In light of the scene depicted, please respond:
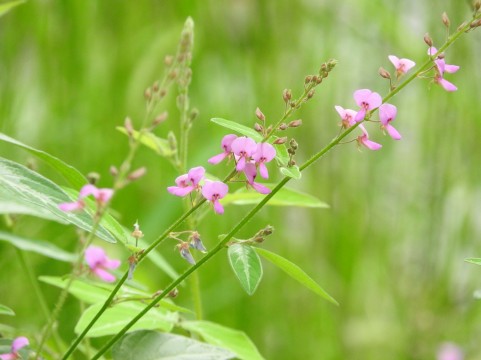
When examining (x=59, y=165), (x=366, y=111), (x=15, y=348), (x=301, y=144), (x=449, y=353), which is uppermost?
(x=301, y=144)

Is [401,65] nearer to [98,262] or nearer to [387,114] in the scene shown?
[387,114]

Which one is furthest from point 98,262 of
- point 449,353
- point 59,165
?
point 449,353

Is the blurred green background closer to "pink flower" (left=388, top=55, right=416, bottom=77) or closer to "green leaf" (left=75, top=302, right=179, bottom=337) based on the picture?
"green leaf" (left=75, top=302, right=179, bottom=337)

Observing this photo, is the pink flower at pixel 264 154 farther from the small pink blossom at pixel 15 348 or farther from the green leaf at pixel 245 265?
the small pink blossom at pixel 15 348

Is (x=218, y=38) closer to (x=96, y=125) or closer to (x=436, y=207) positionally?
(x=96, y=125)

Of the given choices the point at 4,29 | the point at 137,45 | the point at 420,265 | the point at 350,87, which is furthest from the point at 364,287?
the point at 4,29

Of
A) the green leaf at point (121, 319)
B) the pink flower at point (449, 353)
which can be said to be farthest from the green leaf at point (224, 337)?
the pink flower at point (449, 353)

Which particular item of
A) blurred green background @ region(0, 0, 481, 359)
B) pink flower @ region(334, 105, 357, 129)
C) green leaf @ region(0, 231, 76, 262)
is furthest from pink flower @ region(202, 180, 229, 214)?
blurred green background @ region(0, 0, 481, 359)
